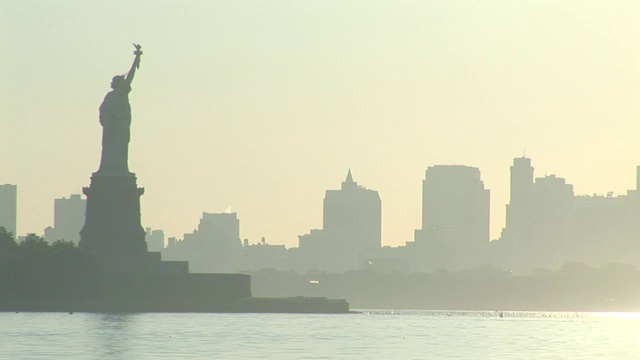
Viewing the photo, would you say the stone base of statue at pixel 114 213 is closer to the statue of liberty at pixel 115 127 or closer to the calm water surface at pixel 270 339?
the statue of liberty at pixel 115 127

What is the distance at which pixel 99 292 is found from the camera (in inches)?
6265

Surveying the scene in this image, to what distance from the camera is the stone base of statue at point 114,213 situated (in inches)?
6161

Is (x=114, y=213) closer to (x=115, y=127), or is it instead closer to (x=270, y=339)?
(x=115, y=127)

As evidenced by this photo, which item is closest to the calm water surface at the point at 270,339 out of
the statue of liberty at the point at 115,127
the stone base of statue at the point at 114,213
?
the stone base of statue at the point at 114,213

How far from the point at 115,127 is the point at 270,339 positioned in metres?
41.0

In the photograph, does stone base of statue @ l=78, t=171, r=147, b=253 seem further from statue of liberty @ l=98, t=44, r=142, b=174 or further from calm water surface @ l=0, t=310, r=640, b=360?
calm water surface @ l=0, t=310, r=640, b=360

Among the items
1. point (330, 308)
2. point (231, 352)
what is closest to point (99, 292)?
point (330, 308)

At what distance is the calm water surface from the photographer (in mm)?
104500

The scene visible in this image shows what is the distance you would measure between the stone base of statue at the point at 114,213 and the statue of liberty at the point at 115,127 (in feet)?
2.93

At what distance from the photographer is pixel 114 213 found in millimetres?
156375

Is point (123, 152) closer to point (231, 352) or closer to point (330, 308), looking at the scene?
point (330, 308)

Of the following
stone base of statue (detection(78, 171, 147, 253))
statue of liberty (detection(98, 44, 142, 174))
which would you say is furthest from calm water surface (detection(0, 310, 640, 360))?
statue of liberty (detection(98, 44, 142, 174))

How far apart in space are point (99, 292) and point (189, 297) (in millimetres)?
8012

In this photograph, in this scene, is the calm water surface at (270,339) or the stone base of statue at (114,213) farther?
the stone base of statue at (114,213)
